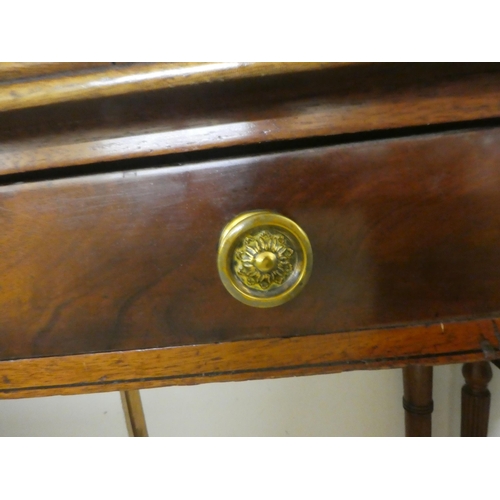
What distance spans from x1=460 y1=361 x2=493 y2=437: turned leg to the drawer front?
45 centimetres

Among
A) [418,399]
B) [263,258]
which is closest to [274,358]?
[263,258]

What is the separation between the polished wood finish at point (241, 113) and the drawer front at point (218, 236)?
0.01 m

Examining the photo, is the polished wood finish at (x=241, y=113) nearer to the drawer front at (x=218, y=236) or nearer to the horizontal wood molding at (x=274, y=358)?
the drawer front at (x=218, y=236)

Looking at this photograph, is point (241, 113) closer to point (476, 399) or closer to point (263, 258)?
point (263, 258)

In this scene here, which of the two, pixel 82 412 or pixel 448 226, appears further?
pixel 82 412

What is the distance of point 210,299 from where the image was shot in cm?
30

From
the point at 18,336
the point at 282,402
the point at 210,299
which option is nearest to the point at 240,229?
the point at 210,299

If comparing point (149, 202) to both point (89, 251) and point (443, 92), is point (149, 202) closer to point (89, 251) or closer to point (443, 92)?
point (89, 251)

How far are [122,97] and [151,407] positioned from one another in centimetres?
75

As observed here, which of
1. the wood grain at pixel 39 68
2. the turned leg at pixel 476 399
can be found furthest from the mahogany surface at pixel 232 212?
the turned leg at pixel 476 399

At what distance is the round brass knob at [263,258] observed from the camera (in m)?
0.27

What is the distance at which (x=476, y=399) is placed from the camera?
70 centimetres

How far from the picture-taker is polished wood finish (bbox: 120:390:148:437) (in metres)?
0.81

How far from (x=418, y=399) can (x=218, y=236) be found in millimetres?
586
